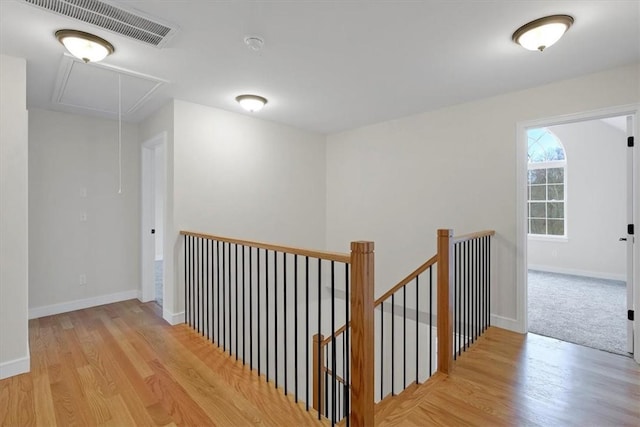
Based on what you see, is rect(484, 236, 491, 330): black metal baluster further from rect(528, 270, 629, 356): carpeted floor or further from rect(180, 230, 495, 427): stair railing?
rect(528, 270, 629, 356): carpeted floor

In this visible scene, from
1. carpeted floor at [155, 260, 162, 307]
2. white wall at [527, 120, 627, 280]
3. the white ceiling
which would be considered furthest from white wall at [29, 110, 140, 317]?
white wall at [527, 120, 627, 280]

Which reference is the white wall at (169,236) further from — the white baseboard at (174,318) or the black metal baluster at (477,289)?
the black metal baluster at (477,289)

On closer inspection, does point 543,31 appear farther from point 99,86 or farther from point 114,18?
point 99,86

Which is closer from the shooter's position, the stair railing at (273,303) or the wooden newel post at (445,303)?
the stair railing at (273,303)

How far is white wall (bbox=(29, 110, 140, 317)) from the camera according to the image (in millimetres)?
3586

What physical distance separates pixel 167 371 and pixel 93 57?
7.94 ft

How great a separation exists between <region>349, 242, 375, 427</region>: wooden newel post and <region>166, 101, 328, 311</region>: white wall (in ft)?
8.32

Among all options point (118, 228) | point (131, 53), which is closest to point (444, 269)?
point (131, 53)

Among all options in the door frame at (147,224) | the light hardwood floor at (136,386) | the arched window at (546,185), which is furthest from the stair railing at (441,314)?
the arched window at (546,185)

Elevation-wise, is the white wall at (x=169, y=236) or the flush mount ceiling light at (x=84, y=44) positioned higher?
the flush mount ceiling light at (x=84, y=44)

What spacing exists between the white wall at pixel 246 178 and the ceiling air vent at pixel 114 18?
1.31 m

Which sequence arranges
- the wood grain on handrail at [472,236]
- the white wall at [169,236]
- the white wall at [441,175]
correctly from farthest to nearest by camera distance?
1. the white wall at [169,236]
2. the white wall at [441,175]
3. the wood grain on handrail at [472,236]

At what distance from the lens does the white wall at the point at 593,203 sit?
17.3ft

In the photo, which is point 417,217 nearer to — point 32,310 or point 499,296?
point 499,296
